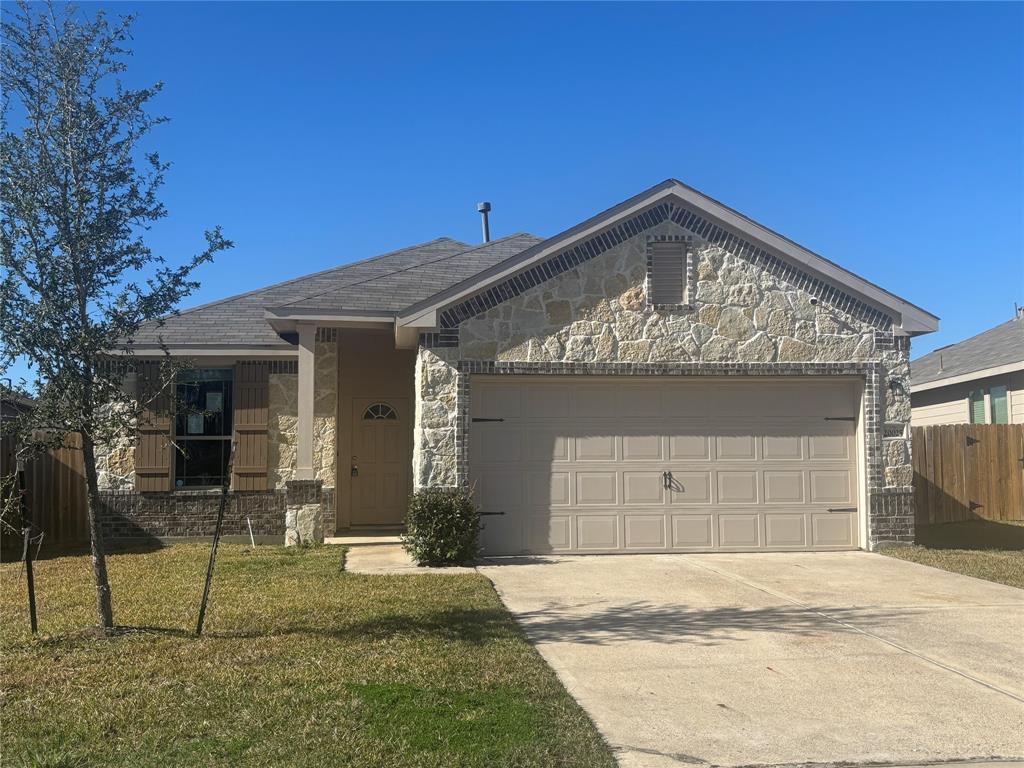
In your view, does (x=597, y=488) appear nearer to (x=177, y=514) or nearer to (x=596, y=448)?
(x=596, y=448)

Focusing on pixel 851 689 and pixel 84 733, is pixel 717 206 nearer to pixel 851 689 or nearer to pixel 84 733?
pixel 851 689

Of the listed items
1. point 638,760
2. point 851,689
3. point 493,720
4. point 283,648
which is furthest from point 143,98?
point 851,689

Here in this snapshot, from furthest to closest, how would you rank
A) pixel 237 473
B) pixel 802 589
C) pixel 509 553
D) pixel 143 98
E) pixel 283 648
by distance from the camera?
1. pixel 237 473
2. pixel 509 553
3. pixel 802 589
4. pixel 143 98
5. pixel 283 648

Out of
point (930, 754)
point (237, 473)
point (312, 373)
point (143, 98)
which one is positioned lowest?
point (930, 754)

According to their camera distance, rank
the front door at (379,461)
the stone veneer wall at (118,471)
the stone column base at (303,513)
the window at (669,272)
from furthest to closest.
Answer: the front door at (379,461), the stone veneer wall at (118,471), the stone column base at (303,513), the window at (669,272)

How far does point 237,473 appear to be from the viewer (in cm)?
1383

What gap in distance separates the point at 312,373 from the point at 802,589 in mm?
7197

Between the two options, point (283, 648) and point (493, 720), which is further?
point (283, 648)

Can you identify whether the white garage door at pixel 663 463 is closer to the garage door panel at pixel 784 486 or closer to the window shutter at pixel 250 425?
the garage door panel at pixel 784 486

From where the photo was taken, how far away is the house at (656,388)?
1186 cm

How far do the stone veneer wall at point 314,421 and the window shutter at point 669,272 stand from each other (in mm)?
5226

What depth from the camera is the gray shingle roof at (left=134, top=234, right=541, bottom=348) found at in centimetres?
1277

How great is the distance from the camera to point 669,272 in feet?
40.1

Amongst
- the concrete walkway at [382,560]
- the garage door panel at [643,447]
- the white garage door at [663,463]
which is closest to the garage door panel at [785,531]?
the white garage door at [663,463]
